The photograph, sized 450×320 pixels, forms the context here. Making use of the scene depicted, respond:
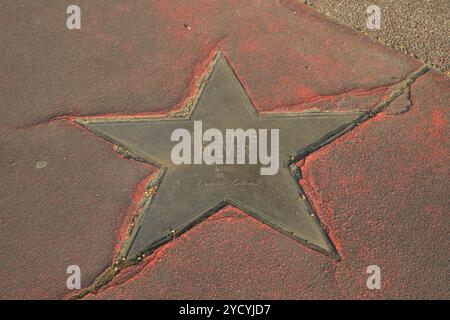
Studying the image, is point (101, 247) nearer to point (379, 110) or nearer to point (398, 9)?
point (379, 110)

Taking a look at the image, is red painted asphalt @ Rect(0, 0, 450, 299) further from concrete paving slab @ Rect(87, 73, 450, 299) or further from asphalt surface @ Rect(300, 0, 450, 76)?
asphalt surface @ Rect(300, 0, 450, 76)

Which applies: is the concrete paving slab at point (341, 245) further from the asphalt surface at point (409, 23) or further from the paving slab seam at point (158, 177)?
the asphalt surface at point (409, 23)

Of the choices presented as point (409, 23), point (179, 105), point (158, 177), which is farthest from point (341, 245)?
point (409, 23)

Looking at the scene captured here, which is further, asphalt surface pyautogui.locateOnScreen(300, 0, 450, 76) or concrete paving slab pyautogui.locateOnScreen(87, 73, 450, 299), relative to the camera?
asphalt surface pyautogui.locateOnScreen(300, 0, 450, 76)

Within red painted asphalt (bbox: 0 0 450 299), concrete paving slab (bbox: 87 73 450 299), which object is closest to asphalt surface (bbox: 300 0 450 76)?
red painted asphalt (bbox: 0 0 450 299)
